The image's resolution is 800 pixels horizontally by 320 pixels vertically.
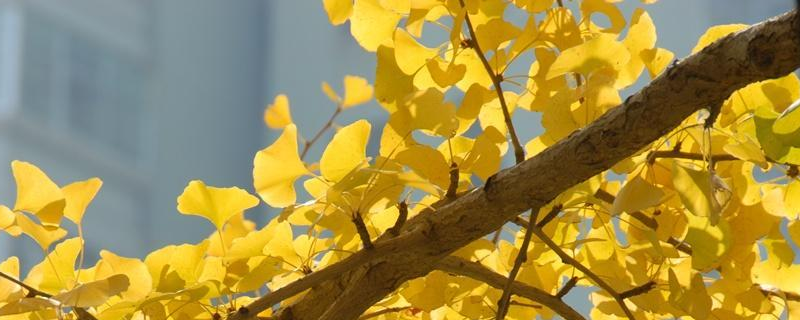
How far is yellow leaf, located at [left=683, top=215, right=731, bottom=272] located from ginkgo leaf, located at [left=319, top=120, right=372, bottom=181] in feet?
0.25

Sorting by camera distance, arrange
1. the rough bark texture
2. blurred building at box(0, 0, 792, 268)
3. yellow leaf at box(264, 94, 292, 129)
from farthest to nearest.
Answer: blurred building at box(0, 0, 792, 268), yellow leaf at box(264, 94, 292, 129), the rough bark texture

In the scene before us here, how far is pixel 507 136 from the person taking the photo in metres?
0.34

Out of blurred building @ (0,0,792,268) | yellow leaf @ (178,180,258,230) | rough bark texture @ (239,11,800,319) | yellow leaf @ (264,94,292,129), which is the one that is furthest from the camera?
blurred building @ (0,0,792,268)

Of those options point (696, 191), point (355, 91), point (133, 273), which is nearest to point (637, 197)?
point (696, 191)

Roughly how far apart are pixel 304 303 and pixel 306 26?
3.89 m

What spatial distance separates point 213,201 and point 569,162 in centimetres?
11

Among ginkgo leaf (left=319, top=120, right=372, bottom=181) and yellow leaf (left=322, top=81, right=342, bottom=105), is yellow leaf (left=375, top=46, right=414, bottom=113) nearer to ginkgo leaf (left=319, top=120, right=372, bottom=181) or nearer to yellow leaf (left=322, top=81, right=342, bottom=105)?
ginkgo leaf (left=319, top=120, right=372, bottom=181)

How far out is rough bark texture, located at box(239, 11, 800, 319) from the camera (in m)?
0.23

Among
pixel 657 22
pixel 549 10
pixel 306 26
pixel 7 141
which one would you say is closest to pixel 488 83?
pixel 549 10

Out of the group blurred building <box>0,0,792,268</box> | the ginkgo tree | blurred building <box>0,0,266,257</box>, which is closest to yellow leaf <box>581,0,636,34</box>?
the ginkgo tree

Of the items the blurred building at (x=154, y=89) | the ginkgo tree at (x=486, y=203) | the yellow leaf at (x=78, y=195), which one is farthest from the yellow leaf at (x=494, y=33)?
the blurred building at (x=154, y=89)

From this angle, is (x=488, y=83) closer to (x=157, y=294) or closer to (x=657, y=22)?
(x=157, y=294)

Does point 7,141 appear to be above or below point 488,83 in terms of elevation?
above

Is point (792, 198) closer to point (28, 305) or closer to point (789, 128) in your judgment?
point (789, 128)
